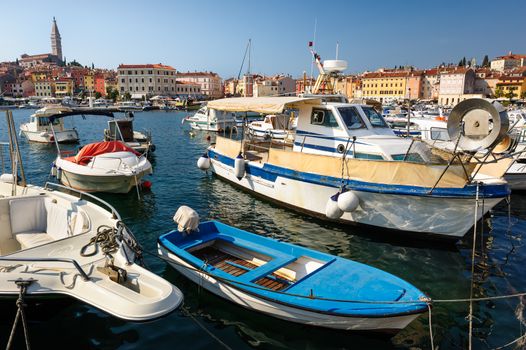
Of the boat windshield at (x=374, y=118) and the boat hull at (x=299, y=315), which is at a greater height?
the boat windshield at (x=374, y=118)

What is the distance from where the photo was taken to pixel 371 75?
12219cm

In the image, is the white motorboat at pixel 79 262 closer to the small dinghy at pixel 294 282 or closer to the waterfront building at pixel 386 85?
the small dinghy at pixel 294 282

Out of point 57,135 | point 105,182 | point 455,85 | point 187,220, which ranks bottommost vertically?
point 105,182

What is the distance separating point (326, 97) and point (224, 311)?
387 inches

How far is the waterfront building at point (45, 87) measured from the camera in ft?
447

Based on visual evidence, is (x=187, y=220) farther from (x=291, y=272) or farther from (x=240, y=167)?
(x=240, y=167)

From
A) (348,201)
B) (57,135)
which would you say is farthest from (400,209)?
(57,135)

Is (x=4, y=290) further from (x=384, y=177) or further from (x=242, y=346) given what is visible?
(x=384, y=177)

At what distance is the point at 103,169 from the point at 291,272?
10009mm

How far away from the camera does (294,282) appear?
6.85 meters

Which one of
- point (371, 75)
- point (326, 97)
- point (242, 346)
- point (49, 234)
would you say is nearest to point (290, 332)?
point (242, 346)

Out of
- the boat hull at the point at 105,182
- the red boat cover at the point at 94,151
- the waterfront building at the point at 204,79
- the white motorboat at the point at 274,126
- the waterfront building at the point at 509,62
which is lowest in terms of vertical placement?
the boat hull at the point at 105,182

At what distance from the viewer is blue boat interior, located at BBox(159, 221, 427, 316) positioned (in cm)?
601

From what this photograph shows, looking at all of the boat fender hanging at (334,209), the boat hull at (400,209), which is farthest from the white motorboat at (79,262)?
the boat hull at (400,209)
